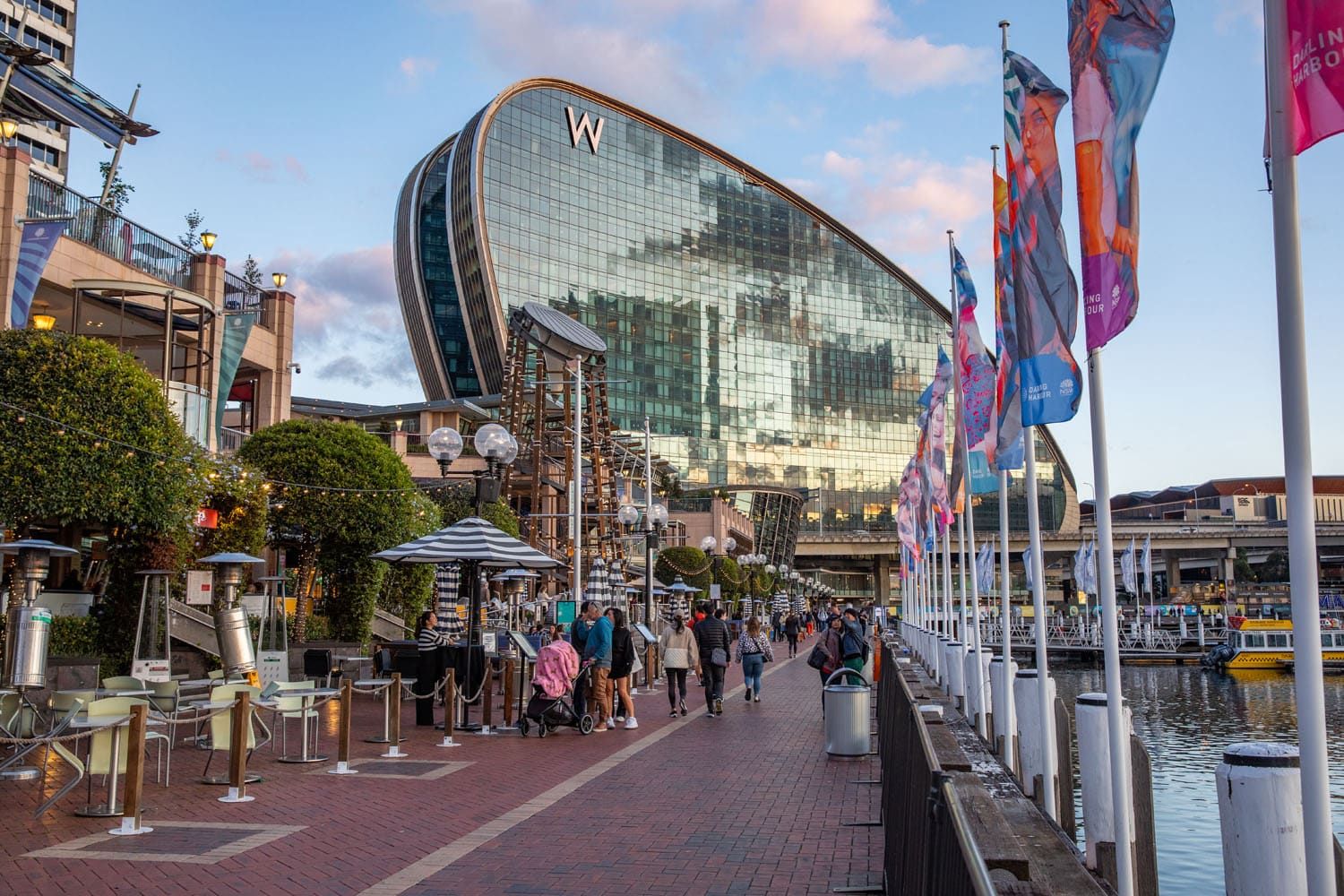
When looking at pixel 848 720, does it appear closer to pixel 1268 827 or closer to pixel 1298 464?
pixel 1268 827

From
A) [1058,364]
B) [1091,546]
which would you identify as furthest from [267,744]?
[1091,546]

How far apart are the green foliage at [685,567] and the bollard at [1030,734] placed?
112 ft

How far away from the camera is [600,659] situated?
1553 cm

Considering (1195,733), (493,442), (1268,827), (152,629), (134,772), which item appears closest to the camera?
(1268,827)

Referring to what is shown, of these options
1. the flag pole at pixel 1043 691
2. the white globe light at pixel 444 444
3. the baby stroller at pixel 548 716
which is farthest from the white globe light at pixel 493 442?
the flag pole at pixel 1043 691

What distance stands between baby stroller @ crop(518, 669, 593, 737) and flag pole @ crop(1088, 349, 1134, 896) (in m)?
9.37

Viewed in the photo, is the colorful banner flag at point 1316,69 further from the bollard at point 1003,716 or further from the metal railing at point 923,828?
the bollard at point 1003,716

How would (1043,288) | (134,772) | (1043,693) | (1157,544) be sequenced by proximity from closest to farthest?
(1043,288)
(134,772)
(1043,693)
(1157,544)

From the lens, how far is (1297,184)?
4234 mm

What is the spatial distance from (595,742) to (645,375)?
115263mm

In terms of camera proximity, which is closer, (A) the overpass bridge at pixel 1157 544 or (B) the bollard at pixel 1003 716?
(B) the bollard at pixel 1003 716

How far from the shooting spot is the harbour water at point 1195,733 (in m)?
13.1

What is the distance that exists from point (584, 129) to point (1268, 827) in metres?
127

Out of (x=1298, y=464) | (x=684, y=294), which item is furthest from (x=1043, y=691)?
(x=684, y=294)
